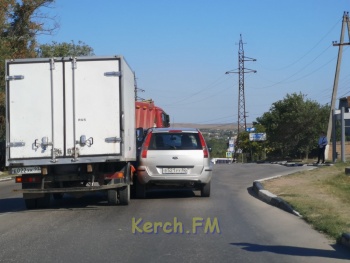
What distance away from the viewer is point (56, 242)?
920cm

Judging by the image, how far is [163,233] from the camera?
9.84 meters

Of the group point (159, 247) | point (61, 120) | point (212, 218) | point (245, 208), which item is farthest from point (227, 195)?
point (159, 247)

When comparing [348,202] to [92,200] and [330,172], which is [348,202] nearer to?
[92,200]

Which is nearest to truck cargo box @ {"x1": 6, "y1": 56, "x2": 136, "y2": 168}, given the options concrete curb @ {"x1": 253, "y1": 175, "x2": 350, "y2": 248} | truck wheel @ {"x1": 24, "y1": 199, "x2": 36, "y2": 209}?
truck wheel @ {"x1": 24, "y1": 199, "x2": 36, "y2": 209}

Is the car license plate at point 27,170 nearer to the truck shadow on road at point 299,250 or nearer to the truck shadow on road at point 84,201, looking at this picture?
the truck shadow on road at point 84,201

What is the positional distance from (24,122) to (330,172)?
13.2 metres

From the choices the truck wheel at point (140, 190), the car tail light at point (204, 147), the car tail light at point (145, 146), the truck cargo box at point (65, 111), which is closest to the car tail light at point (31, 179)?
the truck cargo box at point (65, 111)

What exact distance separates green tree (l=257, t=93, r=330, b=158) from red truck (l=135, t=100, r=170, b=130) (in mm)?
24894

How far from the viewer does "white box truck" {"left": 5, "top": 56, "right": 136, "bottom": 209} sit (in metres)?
12.4

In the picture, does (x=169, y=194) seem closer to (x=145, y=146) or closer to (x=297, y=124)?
(x=145, y=146)

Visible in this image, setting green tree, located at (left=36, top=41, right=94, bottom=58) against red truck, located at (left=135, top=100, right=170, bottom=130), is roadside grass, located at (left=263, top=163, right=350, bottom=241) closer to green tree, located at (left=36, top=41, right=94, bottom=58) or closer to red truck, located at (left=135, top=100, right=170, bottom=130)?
red truck, located at (left=135, top=100, right=170, bottom=130)

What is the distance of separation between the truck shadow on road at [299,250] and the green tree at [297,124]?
138 feet
